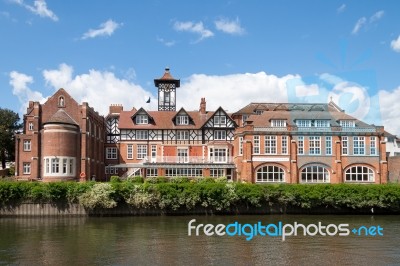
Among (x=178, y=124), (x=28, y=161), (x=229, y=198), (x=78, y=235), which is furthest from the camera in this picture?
(x=178, y=124)

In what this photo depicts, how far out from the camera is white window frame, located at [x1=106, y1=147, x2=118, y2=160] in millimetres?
59125

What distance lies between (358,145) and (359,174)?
307cm

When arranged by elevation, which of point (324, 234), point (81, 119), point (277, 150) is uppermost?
point (81, 119)

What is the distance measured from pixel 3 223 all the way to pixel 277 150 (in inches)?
1082

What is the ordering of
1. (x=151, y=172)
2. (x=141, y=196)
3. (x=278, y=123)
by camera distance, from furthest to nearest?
1. (x=151, y=172)
2. (x=278, y=123)
3. (x=141, y=196)

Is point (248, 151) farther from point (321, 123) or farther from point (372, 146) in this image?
point (372, 146)

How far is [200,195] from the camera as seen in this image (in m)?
40.7

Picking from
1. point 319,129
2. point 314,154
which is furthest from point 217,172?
point 319,129

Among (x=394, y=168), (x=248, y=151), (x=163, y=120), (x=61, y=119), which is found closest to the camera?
(x=61, y=119)

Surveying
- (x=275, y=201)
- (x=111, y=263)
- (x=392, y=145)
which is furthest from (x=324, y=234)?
(x=392, y=145)

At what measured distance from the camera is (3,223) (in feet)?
117

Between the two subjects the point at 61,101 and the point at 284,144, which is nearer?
the point at 284,144

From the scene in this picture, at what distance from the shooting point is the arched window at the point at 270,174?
49438 mm

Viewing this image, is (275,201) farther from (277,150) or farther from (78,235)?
(78,235)
